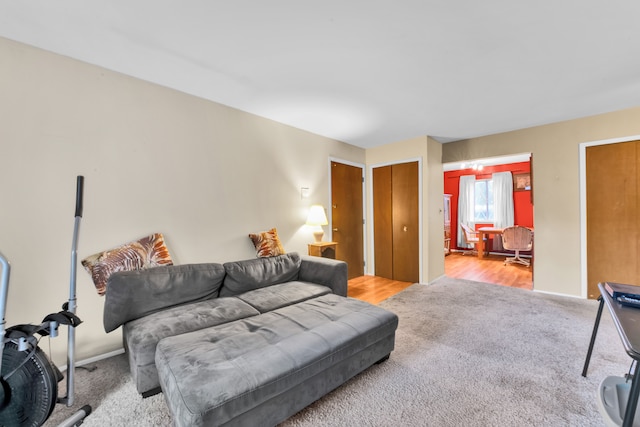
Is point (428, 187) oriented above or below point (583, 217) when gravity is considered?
above

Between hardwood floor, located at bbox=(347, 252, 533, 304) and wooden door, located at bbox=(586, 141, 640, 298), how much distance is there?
2.88 feet

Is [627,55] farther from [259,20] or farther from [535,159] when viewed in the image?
[259,20]

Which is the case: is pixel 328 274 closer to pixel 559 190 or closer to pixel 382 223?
pixel 382 223

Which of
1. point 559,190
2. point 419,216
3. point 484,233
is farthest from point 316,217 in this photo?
point 484,233

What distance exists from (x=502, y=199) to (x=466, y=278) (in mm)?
3294

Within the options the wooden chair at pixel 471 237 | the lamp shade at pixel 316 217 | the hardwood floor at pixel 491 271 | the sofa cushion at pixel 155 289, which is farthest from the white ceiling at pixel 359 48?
the wooden chair at pixel 471 237

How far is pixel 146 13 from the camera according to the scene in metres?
1.54

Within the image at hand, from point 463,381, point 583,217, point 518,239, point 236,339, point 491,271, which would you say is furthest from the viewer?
point 518,239

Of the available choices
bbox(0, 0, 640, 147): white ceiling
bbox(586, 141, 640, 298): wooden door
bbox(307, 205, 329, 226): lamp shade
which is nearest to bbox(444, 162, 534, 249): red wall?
bbox(586, 141, 640, 298): wooden door

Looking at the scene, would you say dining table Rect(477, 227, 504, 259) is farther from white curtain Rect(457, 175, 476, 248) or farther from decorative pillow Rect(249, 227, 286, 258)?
decorative pillow Rect(249, 227, 286, 258)

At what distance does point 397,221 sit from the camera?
4.46 meters

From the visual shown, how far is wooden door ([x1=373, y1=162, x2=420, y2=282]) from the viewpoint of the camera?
4.25 metres

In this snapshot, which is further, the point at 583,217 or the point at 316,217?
the point at 316,217

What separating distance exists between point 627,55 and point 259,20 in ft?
9.31
